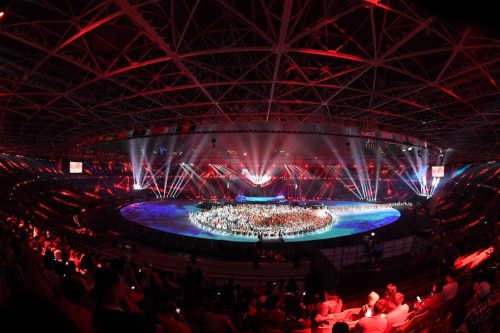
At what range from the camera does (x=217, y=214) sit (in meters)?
29.3

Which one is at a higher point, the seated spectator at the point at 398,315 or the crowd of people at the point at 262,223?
the seated spectator at the point at 398,315

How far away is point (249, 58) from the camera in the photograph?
1402 cm

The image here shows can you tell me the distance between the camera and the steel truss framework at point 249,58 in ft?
32.0

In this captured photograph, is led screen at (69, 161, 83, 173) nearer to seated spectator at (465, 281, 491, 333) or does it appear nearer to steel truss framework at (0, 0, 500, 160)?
steel truss framework at (0, 0, 500, 160)

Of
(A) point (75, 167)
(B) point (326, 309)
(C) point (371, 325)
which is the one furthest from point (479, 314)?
(A) point (75, 167)

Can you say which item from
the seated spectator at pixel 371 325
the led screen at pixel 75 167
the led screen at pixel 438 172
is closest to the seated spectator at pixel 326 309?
the seated spectator at pixel 371 325

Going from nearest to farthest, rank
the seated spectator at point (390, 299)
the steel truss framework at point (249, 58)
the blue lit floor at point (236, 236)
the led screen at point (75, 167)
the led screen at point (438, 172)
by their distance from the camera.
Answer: the seated spectator at point (390, 299)
the steel truss framework at point (249, 58)
the blue lit floor at point (236, 236)
the led screen at point (438, 172)
the led screen at point (75, 167)

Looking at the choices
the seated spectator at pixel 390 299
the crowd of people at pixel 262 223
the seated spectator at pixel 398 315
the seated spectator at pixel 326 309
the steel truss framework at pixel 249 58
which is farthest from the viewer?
the crowd of people at pixel 262 223

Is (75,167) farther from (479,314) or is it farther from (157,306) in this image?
(479,314)

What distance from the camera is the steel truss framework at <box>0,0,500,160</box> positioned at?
977 cm

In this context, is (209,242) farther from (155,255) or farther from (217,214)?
(217,214)

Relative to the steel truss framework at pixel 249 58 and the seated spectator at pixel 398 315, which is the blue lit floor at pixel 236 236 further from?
the seated spectator at pixel 398 315

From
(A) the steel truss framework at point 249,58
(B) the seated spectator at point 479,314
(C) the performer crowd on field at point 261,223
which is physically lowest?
(C) the performer crowd on field at point 261,223

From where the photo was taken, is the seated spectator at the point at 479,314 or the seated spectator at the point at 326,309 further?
the seated spectator at the point at 326,309
